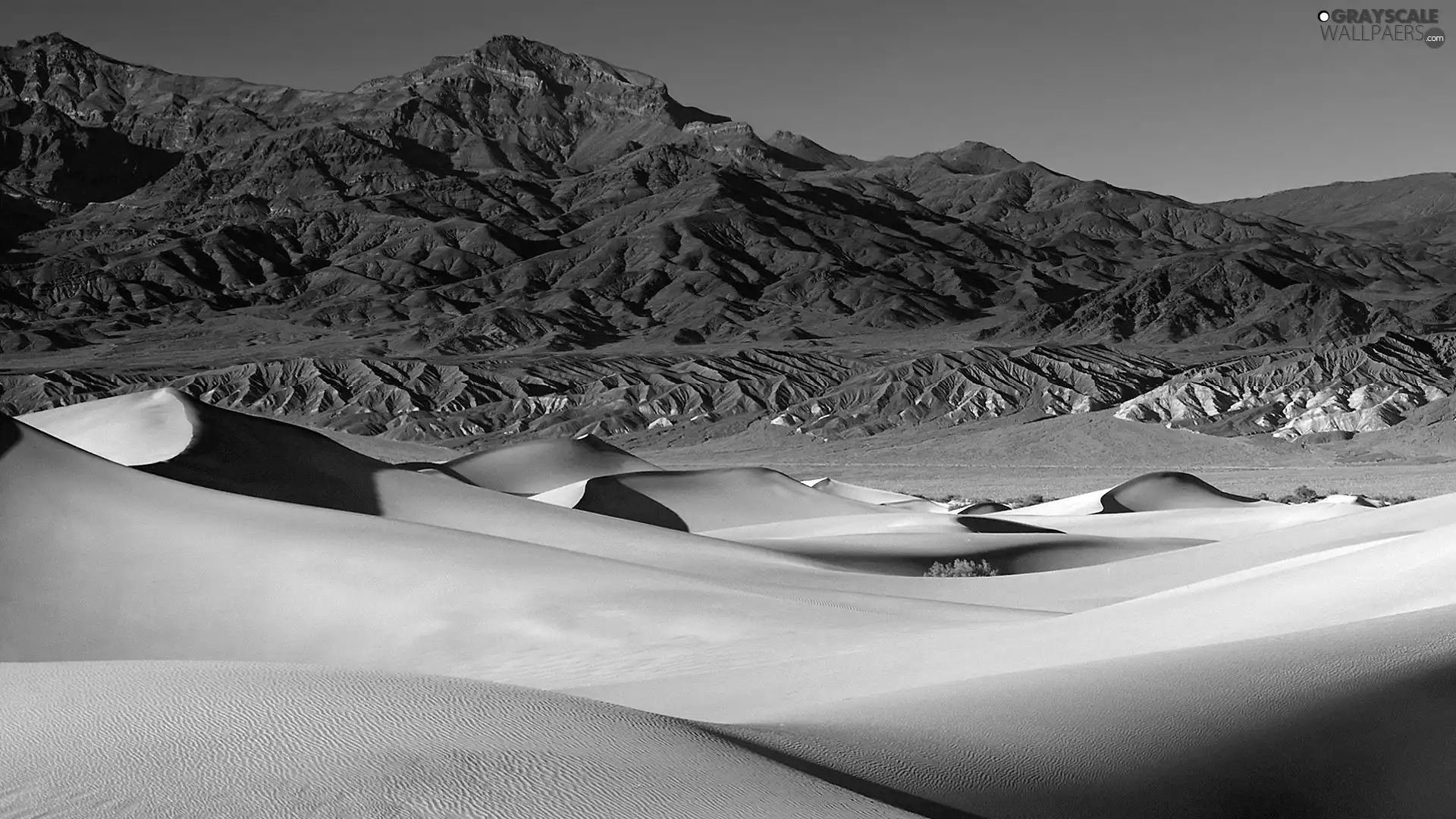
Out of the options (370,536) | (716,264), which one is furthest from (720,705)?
(716,264)

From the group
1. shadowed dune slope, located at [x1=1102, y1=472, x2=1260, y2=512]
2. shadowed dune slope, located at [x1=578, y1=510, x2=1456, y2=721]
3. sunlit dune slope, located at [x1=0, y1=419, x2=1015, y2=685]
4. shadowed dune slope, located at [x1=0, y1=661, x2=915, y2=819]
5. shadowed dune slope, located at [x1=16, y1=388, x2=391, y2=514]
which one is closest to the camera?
shadowed dune slope, located at [x1=0, y1=661, x2=915, y2=819]

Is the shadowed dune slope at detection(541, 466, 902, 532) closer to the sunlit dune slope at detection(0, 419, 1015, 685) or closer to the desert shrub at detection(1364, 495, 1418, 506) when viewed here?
the desert shrub at detection(1364, 495, 1418, 506)

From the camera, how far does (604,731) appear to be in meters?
5.59

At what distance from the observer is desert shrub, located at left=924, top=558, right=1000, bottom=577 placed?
2331 cm

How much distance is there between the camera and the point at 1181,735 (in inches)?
264

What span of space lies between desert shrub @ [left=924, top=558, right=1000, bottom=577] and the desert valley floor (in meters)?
0.83

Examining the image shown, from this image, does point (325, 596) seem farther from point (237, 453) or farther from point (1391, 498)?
point (1391, 498)

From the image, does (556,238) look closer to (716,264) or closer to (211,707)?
(716,264)

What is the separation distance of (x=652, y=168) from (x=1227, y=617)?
631ft

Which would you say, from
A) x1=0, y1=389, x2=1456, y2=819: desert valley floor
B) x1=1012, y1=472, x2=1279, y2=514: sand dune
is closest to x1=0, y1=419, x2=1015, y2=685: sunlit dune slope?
x1=0, y1=389, x2=1456, y2=819: desert valley floor

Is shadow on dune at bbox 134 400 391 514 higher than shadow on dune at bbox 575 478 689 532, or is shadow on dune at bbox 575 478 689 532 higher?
shadow on dune at bbox 134 400 391 514

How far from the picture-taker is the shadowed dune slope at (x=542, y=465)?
38812 millimetres

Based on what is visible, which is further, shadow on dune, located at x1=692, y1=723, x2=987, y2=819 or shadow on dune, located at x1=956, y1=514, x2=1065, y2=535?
shadow on dune, located at x1=956, y1=514, x2=1065, y2=535

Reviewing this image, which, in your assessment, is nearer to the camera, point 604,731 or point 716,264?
point 604,731
